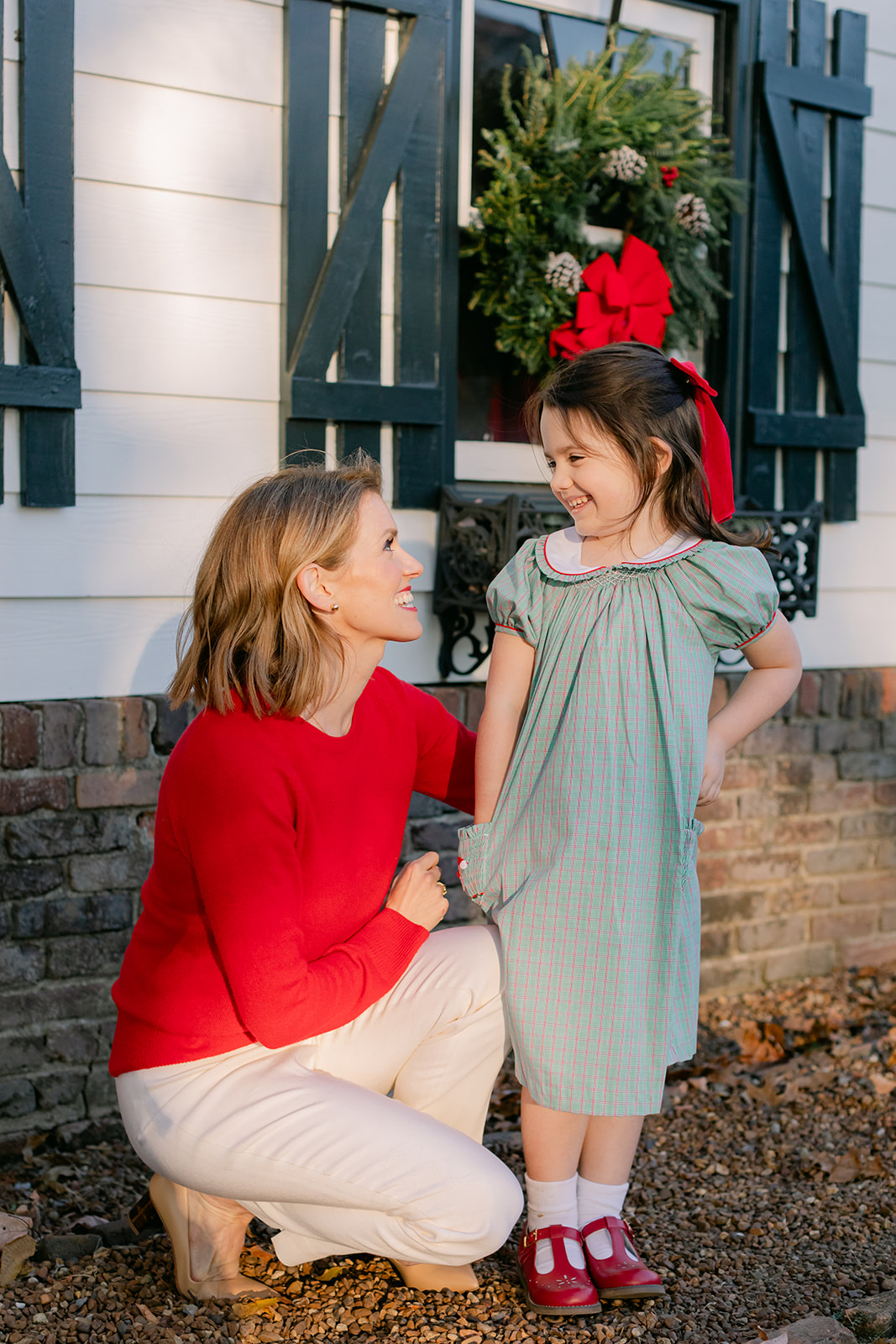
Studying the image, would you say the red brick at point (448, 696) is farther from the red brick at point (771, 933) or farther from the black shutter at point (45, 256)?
the red brick at point (771, 933)

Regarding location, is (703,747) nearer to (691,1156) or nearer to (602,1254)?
(602,1254)

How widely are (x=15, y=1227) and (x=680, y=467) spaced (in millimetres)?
1926

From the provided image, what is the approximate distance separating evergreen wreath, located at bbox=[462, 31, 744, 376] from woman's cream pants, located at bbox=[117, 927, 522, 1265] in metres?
2.09

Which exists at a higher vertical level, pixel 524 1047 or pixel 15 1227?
pixel 524 1047

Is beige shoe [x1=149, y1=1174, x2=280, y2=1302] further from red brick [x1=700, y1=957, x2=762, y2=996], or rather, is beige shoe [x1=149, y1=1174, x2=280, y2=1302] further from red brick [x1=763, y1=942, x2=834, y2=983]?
red brick [x1=763, y1=942, x2=834, y2=983]

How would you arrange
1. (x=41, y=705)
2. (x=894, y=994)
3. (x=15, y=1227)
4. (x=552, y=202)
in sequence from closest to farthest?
(x=15, y=1227) → (x=41, y=705) → (x=552, y=202) → (x=894, y=994)

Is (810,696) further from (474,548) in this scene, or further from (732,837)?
(474,548)

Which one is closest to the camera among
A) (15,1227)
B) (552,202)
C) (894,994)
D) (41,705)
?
(15,1227)

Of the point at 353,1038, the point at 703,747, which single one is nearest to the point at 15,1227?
the point at 353,1038

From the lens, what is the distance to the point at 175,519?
309cm

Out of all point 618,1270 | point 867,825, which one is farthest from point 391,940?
point 867,825

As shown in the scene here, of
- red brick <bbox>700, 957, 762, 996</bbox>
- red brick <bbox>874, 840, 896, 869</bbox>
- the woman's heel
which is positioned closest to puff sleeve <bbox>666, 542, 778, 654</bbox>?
the woman's heel

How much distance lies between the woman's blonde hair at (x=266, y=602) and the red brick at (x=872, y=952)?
290 centimetres

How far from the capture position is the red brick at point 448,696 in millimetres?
3467
